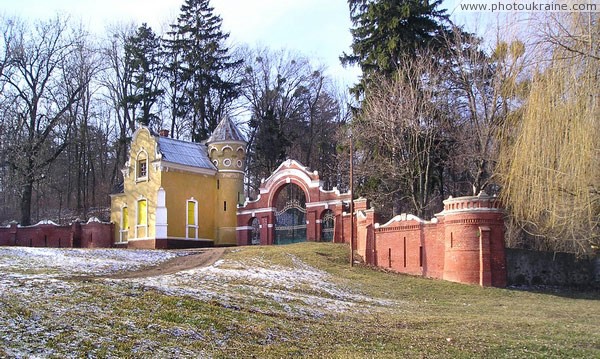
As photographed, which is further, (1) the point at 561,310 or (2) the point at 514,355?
(1) the point at 561,310

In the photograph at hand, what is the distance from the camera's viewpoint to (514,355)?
11.4 m

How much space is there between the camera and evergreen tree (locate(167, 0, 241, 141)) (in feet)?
166

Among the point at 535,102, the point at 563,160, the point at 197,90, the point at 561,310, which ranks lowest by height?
the point at 561,310

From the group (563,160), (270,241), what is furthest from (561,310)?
(270,241)

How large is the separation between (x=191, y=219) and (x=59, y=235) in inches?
344

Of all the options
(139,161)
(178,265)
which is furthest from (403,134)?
(139,161)

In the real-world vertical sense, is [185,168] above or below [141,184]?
above

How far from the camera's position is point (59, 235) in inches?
1553

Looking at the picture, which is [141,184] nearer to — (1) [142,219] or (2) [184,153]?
(1) [142,219]

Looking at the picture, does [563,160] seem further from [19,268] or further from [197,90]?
[197,90]

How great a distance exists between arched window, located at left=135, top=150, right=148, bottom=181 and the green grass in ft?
77.7

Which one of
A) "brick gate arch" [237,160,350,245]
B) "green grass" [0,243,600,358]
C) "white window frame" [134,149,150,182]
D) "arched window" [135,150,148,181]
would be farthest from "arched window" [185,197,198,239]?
"green grass" [0,243,600,358]

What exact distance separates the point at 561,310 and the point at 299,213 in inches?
908

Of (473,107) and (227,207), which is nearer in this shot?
(473,107)
